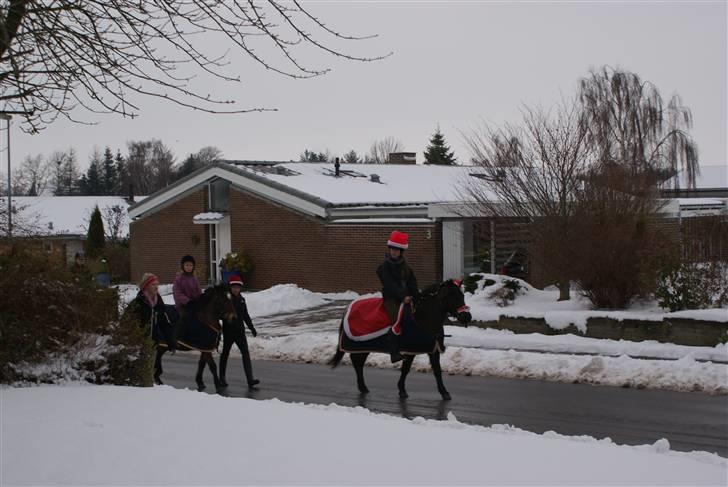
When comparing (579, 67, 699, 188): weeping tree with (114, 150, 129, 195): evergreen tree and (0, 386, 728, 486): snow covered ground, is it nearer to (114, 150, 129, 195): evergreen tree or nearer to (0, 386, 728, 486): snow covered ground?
(0, 386, 728, 486): snow covered ground

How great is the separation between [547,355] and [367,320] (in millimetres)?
3845

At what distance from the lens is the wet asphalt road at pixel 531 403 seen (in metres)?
10.8

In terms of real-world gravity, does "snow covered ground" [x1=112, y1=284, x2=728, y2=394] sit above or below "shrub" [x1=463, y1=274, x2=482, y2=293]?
below

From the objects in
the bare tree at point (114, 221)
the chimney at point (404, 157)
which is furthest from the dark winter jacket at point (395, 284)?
the chimney at point (404, 157)

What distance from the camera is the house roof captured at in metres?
34.1

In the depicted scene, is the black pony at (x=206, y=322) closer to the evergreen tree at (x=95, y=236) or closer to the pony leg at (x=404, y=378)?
the pony leg at (x=404, y=378)

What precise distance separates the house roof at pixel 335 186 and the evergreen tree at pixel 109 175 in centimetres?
6439

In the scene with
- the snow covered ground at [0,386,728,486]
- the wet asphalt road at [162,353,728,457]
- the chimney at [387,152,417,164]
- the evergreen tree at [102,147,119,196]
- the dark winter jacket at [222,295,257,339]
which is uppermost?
the evergreen tree at [102,147,119,196]

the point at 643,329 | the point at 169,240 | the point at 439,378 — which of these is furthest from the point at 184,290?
the point at 169,240

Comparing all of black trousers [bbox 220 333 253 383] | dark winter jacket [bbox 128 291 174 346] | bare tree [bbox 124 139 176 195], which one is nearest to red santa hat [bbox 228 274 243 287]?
black trousers [bbox 220 333 253 383]

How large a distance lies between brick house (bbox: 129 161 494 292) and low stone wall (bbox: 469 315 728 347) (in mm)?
9362

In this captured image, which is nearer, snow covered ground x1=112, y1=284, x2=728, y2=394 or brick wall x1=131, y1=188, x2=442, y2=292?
snow covered ground x1=112, y1=284, x2=728, y2=394

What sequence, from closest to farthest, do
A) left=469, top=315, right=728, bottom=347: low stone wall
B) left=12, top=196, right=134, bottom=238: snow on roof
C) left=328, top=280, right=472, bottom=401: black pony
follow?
left=328, top=280, right=472, bottom=401: black pony, left=469, top=315, right=728, bottom=347: low stone wall, left=12, top=196, right=134, bottom=238: snow on roof

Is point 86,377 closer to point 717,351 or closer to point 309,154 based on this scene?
point 717,351
